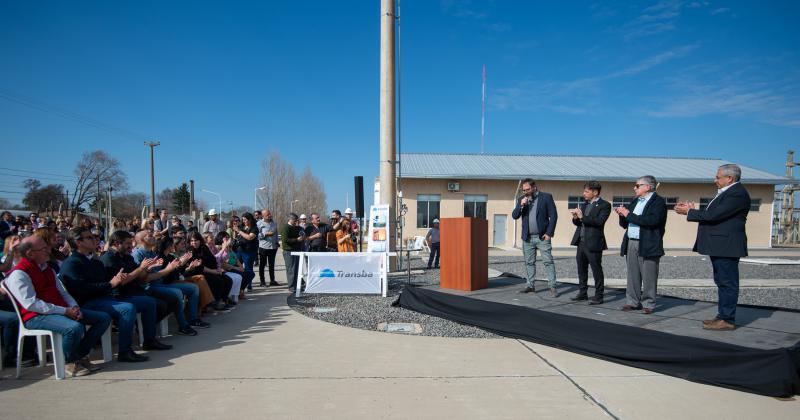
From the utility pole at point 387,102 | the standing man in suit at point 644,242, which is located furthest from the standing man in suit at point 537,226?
the utility pole at point 387,102

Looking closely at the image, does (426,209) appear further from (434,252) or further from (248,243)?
(248,243)

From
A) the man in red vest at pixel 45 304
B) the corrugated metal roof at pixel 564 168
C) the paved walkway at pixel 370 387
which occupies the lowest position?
the paved walkway at pixel 370 387

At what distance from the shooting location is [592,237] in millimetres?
5965

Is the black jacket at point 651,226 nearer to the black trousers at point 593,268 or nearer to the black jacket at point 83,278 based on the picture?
the black trousers at point 593,268

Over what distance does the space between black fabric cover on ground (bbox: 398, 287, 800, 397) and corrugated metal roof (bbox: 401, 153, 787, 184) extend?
17257 millimetres

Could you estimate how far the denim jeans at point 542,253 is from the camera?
642 cm

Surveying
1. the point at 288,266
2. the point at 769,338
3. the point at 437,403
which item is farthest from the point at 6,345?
the point at 769,338

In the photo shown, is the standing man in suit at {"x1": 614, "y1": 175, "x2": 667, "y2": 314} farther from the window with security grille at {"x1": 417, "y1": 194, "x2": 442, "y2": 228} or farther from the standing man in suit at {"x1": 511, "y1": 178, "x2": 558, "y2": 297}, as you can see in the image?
the window with security grille at {"x1": 417, "y1": 194, "x2": 442, "y2": 228}

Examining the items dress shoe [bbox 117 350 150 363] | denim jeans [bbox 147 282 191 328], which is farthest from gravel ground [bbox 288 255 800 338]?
dress shoe [bbox 117 350 150 363]

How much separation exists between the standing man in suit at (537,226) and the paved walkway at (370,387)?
1837mm

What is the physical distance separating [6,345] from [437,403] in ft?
14.4

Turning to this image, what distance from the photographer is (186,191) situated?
64.2 meters

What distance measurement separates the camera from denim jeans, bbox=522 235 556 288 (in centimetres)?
642

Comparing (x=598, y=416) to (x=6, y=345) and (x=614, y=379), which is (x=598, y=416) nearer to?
(x=614, y=379)
